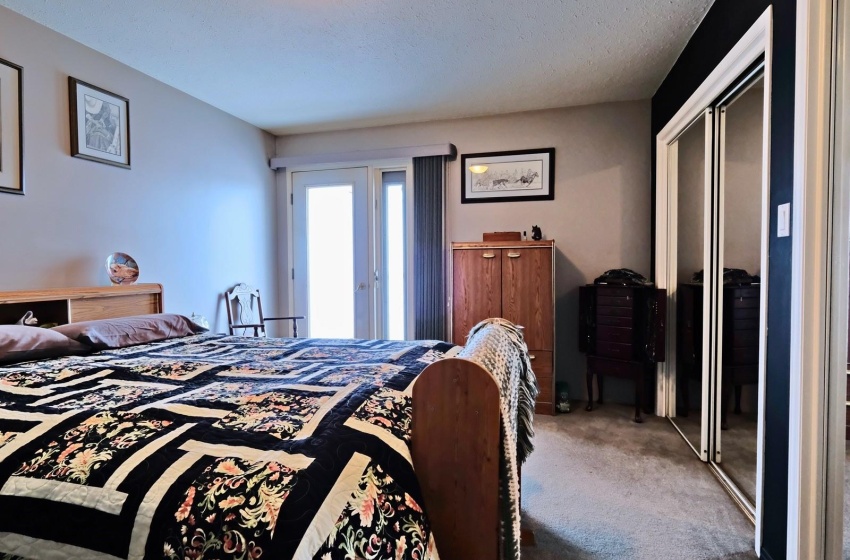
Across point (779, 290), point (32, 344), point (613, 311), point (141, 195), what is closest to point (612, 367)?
point (613, 311)

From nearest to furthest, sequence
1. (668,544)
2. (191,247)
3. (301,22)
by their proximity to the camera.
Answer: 1. (668,544)
2. (301,22)
3. (191,247)

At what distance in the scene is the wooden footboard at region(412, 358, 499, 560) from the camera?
0.92 meters

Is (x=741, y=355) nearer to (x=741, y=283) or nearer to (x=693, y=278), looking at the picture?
(x=741, y=283)

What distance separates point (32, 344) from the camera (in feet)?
5.32

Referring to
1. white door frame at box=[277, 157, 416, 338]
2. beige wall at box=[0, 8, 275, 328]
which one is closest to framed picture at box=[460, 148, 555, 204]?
white door frame at box=[277, 157, 416, 338]

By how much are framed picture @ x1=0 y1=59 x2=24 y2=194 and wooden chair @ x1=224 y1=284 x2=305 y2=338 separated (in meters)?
1.62

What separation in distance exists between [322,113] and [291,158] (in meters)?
0.69

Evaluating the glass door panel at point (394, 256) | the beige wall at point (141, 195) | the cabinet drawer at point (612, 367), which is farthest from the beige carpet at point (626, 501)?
the beige wall at point (141, 195)

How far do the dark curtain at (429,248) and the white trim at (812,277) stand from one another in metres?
2.67

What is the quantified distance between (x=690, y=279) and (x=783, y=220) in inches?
50.5

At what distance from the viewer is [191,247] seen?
3.18m

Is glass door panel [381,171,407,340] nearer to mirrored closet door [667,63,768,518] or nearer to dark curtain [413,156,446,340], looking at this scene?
dark curtain [413,156,446,340]

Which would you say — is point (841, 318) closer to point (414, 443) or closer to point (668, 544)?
point (668, 544)

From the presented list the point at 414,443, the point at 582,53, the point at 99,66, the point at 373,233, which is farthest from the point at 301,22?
the point at 414,443
